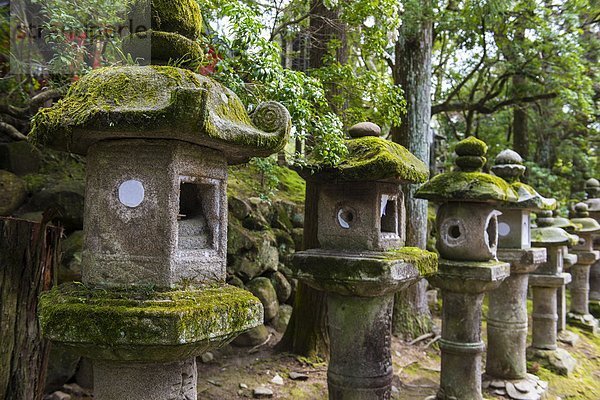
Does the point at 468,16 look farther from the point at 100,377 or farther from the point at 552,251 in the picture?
the point at 100,377

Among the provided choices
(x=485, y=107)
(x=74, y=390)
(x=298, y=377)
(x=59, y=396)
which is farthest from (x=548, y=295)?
(x=59, y=396)

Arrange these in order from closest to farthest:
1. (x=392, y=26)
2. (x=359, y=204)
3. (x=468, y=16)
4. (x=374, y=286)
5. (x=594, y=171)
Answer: (x=374, y=286) → (x=359, y=204) → (x=392, y=26) → (x=468, y=16) → (x=594, y=171)

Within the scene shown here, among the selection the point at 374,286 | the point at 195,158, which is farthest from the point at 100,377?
the point at 374,286

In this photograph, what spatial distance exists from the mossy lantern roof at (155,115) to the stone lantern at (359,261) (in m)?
1.25

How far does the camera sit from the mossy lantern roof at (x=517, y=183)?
6.14m

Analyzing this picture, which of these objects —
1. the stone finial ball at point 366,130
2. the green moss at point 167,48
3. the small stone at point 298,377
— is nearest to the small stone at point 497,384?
the small stone at point 298,377

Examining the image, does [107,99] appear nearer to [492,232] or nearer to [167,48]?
[167,48]

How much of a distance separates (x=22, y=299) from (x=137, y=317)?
6.04 feet

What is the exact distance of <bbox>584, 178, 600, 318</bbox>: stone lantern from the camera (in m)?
11.6

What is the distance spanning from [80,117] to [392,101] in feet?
13.5

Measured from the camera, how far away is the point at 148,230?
253 centimetres

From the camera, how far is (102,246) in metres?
2.57

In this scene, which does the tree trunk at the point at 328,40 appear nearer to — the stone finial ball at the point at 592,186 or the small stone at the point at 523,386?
the small stone at the point at 523,386

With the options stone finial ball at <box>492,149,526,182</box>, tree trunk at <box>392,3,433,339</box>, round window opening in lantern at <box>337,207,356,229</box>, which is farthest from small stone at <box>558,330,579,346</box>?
round window opening in lantern at <box>337,207,356,229</box>
